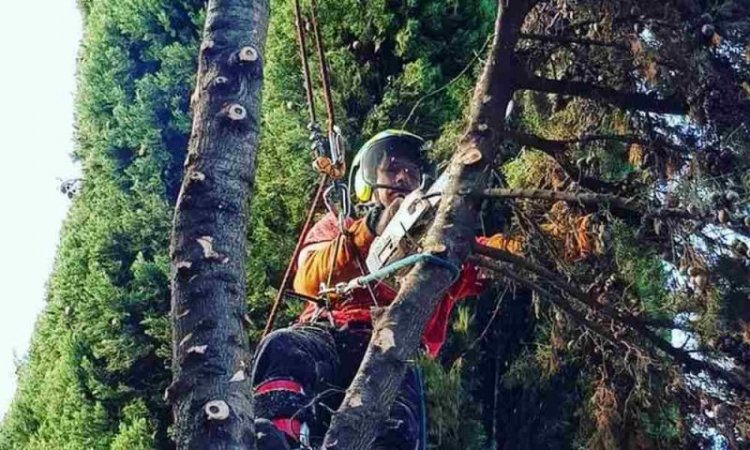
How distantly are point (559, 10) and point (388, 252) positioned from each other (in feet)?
3.73

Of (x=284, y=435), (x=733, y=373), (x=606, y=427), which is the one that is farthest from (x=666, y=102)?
(x=284, y=435)

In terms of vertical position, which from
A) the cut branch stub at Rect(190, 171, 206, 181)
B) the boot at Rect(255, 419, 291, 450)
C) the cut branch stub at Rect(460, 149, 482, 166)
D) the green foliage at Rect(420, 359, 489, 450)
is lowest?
the green foliage at Rect(420, 359, 489, 450)

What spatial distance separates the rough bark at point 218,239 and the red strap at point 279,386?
3.34 feet

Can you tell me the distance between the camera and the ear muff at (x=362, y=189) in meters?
4.95

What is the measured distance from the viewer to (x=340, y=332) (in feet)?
14.7

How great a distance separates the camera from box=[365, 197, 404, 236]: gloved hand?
4.29 meters

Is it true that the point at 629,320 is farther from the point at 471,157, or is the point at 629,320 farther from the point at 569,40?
the point at 569,40

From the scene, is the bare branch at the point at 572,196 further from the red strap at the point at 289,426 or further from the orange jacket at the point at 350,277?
the red strap at the point at 289,426

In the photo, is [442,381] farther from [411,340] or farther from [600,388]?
[411,340]

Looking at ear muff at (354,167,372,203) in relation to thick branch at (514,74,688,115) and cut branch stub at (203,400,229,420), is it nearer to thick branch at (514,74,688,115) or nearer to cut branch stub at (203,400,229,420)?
thick branch at (514,74,688,115)

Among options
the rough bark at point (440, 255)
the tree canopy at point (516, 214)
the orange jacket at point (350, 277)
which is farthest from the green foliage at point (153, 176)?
the rough bark at point (440, 255)

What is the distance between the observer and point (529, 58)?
4668 mm

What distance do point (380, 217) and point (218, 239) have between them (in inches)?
53.3

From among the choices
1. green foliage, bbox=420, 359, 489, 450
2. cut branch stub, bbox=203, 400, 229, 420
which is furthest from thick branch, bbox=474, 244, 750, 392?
green foliage, bbox=420, 359, 489, 450
